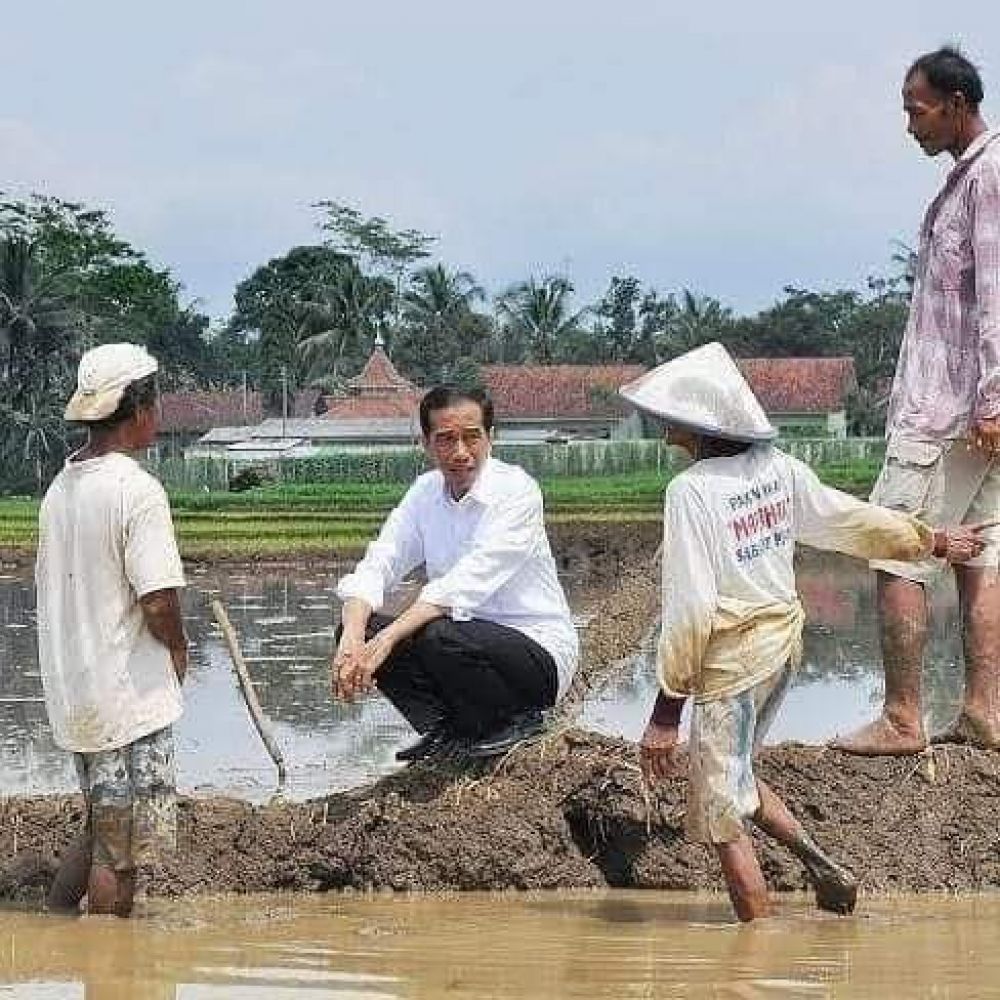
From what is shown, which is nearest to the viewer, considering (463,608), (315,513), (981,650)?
(463,608)

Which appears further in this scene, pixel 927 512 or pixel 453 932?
pixel 927 512

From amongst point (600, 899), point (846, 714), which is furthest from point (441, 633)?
point (846, 714)

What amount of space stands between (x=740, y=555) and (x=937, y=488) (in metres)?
1.12

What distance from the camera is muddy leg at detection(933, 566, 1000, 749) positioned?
5.46m

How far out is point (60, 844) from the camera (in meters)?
5.24

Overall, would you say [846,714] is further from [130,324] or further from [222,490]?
[130,324]

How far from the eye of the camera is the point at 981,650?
5.45 metres

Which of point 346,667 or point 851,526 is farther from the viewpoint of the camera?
point 346,667

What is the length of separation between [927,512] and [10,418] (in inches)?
1770

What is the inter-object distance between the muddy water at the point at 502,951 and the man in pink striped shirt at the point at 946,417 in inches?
27.5

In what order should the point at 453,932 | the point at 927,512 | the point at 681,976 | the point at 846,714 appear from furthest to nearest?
the point at 846,714 < the point at 927,512 < the point at 453,932 < the point at 681,976

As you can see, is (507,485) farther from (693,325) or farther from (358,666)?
(693,325)

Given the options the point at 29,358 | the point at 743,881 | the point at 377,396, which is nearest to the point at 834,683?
→ the point at 743,881

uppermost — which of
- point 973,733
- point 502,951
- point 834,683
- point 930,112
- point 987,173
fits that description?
point 930,112
